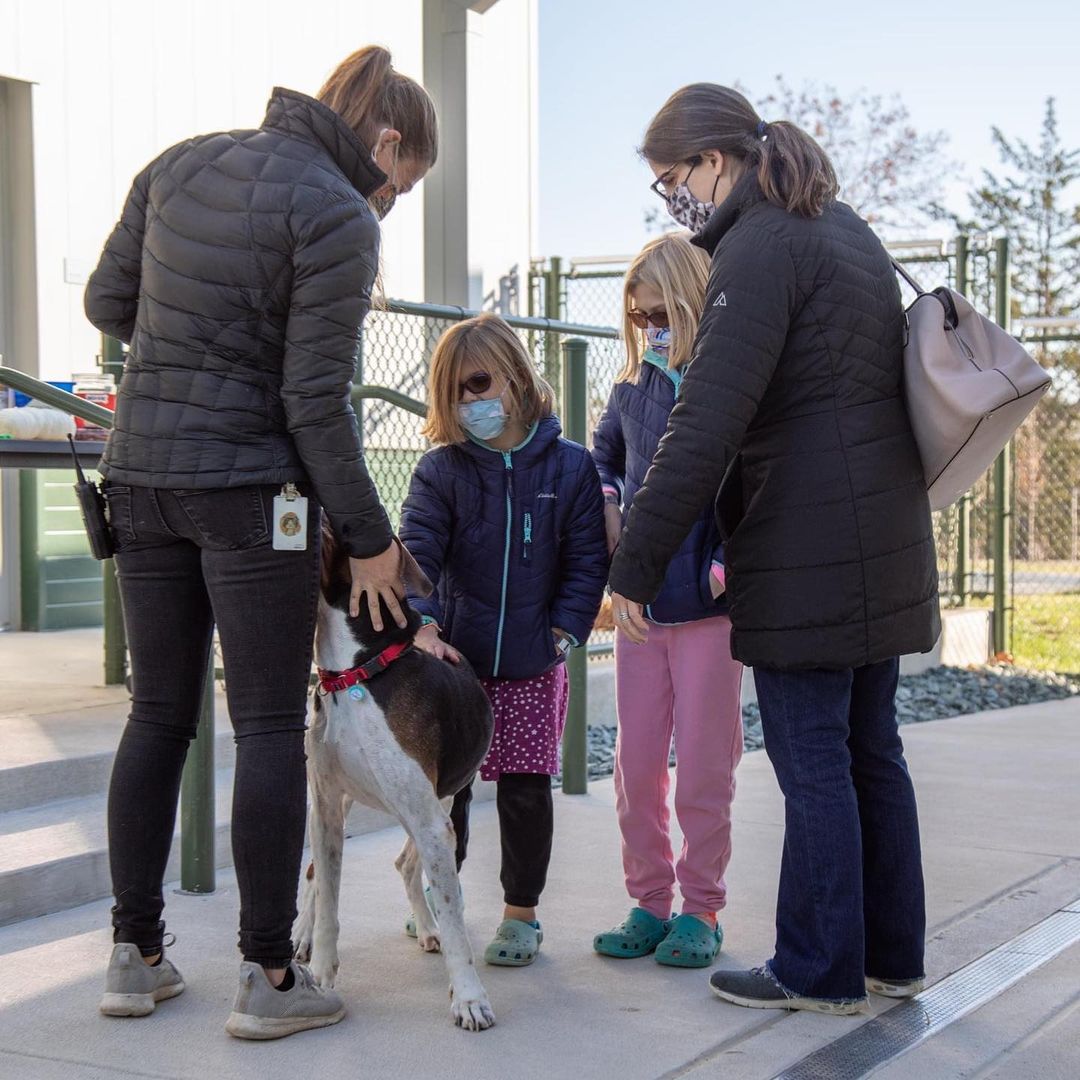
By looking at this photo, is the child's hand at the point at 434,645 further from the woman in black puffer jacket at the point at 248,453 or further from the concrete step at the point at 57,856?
the concrete step at the point at 57,856

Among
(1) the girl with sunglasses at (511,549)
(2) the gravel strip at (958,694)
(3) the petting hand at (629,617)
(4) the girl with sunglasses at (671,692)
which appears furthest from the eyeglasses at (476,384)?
(2) the gravel strip at (958,694)

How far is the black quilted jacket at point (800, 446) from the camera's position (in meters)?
3.03

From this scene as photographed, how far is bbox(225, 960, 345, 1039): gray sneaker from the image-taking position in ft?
9.86

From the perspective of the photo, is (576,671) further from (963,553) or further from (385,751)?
(963,553)

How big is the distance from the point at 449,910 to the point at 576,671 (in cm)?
239

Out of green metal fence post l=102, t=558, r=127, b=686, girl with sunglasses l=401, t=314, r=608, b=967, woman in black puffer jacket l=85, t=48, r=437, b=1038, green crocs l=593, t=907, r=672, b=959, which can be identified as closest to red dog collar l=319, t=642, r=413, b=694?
woman in black puffer jacket l=85, t=48, r=437, b=1038

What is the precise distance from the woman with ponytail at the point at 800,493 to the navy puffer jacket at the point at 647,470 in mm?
340

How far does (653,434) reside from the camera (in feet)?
12.2

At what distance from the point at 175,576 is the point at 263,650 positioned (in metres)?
0.26

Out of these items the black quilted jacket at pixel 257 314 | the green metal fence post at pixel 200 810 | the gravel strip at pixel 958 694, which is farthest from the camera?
the gravel strip at pixel 958 694

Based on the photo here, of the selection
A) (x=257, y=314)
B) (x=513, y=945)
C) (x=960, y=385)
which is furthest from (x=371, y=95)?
(x=513, y=945)

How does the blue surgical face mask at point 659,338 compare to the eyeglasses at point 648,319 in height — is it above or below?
below

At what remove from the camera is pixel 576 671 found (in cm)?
554

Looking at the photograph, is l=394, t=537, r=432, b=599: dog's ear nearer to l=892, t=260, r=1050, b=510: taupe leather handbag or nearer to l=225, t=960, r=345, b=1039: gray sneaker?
l=225, t=960, r=345, b=1039: gray sneaker
